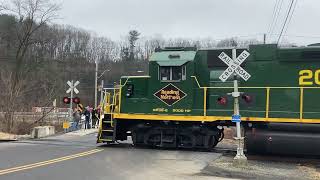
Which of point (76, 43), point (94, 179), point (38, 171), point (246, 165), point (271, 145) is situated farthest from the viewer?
point (76, 43)

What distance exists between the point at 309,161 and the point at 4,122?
78.0 ft

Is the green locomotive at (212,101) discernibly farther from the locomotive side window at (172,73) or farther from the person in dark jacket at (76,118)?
the person in dark jacket at (76,118)

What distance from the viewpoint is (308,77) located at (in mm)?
17141

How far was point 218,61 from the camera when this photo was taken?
18781 millimetres

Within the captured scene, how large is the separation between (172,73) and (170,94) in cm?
85

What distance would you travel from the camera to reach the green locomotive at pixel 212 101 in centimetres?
1691

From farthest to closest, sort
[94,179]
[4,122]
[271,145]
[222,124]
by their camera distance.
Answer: [4,122] → [222,124] → [271,145] → [94,179]

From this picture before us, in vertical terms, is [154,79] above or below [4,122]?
above

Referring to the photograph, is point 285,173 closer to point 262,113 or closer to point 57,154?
point 262,113

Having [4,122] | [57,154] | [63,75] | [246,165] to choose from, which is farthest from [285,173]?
[63,75]

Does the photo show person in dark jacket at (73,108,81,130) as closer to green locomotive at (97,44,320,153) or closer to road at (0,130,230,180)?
green locomotive at (97,44,320,153)

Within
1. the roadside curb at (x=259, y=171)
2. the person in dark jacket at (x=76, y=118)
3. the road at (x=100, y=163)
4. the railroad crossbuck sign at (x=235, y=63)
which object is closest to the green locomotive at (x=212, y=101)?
the road at (x=100, y=163)

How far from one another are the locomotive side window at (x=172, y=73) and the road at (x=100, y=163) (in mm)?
2917

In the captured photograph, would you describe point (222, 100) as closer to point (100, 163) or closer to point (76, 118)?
point (100, 163)
